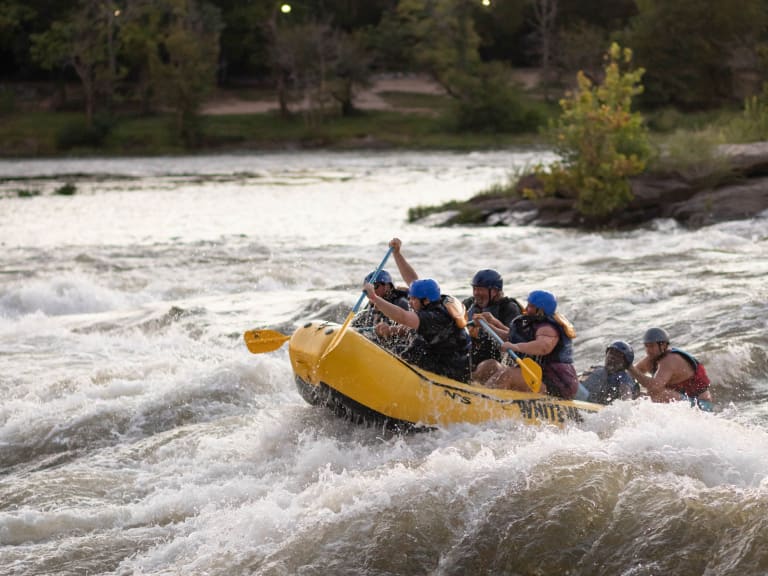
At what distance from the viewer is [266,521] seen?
6.78 meters

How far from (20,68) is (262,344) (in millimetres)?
51005

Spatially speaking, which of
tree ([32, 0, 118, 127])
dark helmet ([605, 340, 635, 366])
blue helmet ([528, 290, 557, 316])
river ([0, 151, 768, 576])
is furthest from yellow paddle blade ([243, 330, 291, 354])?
tree ([32, 0, 118, 127])

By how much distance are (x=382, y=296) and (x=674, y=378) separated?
243 centimetres

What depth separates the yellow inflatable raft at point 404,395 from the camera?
26.7ft

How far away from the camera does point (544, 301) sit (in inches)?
339

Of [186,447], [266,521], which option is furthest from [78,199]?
[266,521]

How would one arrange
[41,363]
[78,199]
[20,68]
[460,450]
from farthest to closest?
[20,68], [78,199], [41,363], [460,450]

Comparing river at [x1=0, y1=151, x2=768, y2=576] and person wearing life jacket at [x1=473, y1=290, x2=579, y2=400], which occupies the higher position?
person wearing life jacket at [x1=473, y1=290, x2=579, y2=400]

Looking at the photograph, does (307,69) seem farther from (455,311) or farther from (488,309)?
(455,311)

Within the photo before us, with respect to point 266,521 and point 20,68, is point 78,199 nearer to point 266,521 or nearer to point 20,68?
point 266,521

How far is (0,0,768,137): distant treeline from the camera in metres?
50.2

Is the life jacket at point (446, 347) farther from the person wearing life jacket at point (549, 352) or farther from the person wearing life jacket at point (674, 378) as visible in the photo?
the person wearing life jacket at point (674, 378)

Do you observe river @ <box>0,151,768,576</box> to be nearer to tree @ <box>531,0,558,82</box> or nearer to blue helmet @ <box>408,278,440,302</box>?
blue helmet @ <box>408,278,440,302</box>

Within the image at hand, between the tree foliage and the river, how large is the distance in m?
1.31
